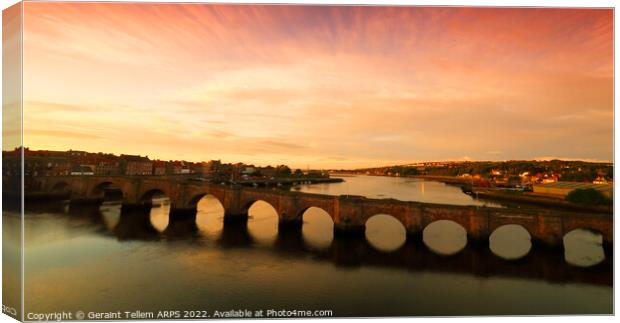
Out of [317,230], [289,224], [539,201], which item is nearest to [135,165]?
[289,224]

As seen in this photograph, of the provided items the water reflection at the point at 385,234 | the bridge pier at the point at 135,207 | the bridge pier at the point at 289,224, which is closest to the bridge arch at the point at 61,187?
the bridge pier at the point at 135,207

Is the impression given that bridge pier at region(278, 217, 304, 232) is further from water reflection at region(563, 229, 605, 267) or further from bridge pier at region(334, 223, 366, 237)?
water reflection at region(563, 229, 605, 267)

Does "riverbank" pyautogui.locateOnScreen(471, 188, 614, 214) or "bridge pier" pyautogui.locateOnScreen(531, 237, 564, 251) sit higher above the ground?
"riverbank" pyautogui.locateOnScreen(471, 188, 614, 214)

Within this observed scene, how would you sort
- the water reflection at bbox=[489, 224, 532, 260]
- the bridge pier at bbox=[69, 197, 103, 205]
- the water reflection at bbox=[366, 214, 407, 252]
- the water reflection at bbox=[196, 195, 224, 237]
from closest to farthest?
1. the water reflection at bbox=[489, 224, 532, 260]
2. the water reflection at bbox=[366, 214, 407, 252]
3. the water reflection at bbox=[196, 195, 224, 237]
4. the bridge pier at bbox=[69, 197, 103, 205]

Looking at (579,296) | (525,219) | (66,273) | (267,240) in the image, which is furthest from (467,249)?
(66,273)

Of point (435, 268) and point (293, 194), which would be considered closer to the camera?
point (435, 268)

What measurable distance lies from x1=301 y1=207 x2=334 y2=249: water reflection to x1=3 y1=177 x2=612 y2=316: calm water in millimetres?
177

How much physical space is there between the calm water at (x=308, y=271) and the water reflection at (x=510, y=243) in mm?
58

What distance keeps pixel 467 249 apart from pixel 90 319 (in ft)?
45.0

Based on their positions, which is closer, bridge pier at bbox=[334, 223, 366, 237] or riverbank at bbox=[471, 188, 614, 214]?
riverbank at bbox=[471, 188, 614, 214]

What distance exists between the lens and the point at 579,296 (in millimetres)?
10312

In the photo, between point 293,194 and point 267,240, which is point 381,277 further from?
point 293,194

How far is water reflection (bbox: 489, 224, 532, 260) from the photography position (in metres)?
14.5

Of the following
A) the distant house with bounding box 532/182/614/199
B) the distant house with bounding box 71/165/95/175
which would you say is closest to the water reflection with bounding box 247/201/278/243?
the distant house with bounding box 532/182/614/199
